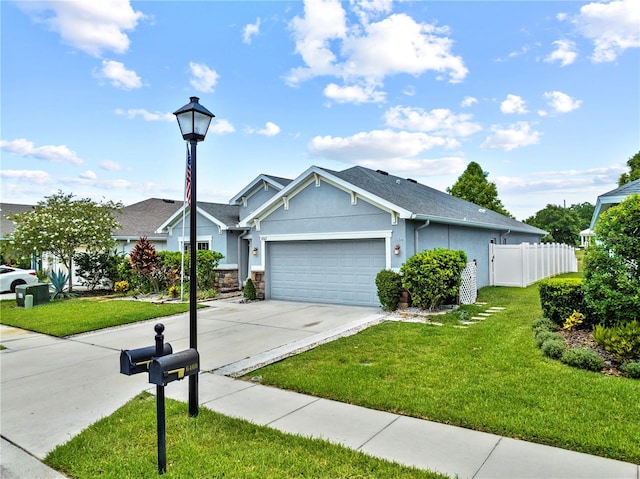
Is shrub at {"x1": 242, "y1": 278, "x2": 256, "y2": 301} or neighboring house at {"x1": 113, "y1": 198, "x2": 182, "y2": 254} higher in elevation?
neighboring house at {"x1": 113, "y1": 198, "x2": 182, "y2": 254}

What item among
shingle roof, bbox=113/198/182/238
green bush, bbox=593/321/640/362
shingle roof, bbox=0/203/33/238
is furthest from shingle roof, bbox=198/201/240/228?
green bush, bbox=593/321/640/362

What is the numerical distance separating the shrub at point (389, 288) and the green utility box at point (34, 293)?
11.7 meters

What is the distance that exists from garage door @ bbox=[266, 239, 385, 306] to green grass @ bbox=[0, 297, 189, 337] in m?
3.38

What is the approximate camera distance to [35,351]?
7.87m

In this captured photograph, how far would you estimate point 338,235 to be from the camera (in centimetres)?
1247

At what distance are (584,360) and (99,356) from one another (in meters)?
8.01

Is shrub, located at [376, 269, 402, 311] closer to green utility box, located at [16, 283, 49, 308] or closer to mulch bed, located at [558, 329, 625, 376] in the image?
mulch bed, located at [558, 329, 625, 376]

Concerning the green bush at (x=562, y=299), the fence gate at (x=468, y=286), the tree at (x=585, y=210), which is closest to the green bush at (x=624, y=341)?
the green bush at (x=562, y=299)

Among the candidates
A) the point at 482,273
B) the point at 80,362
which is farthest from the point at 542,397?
the point at 482,273

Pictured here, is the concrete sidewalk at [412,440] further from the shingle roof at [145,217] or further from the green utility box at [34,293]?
the shingle roof at [145,217]

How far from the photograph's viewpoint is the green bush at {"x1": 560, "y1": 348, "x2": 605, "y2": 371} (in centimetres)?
560

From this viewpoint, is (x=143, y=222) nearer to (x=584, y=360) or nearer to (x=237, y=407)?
(x=237, y=407)

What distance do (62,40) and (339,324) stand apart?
1063 centimetres

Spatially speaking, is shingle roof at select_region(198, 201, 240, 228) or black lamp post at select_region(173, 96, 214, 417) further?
shingle roof at select_region(198, 201, 240, 228)
